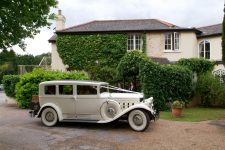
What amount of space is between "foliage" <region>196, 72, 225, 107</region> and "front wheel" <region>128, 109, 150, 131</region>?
1097 centimetres

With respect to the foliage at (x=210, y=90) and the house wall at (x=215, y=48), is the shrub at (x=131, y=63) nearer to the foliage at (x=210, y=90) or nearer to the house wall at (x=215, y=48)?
the foliage at (x=210, y=90)

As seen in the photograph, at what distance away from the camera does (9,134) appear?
12.2m

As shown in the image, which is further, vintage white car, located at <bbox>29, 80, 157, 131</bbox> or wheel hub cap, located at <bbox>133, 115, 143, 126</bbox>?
vintage white car, located at <bbox>29, 80, 157, 131</bbox>

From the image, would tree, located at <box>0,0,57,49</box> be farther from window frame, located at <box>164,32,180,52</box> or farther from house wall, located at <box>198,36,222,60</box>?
house wall, located at <box>198,36,222,60</box>

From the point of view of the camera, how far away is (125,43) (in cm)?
2998

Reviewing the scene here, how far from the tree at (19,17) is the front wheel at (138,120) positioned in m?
5.22

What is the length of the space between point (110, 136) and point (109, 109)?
5.25 ft

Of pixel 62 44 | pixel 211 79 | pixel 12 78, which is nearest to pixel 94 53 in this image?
pixel 62 44

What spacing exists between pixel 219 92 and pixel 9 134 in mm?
14813

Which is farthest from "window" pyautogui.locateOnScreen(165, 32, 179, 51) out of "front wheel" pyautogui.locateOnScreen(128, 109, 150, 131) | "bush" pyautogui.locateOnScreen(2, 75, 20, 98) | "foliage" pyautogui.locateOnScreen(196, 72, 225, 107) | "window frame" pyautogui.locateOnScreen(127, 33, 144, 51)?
"front wheel" pyautogui.locateOnScreen(128, 109, 150, 131)

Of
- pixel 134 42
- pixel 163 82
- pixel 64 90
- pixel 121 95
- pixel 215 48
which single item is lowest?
pixel 121 95

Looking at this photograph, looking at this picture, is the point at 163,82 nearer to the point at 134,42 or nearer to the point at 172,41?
the point at 134,42

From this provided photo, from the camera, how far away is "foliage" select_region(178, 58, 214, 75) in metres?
22.8

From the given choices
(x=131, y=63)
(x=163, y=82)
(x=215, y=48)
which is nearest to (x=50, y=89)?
(x=131, y=63)
